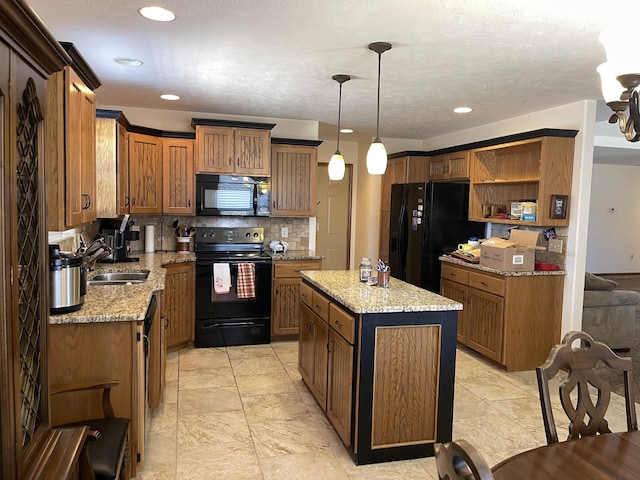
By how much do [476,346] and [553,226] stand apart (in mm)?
1293

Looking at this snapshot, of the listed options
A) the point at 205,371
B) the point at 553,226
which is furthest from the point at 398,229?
the point at 205,371

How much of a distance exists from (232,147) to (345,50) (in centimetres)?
214

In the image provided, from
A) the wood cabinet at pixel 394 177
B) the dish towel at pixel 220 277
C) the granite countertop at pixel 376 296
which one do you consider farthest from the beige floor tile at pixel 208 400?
the wood cabinet at pixel 394 177

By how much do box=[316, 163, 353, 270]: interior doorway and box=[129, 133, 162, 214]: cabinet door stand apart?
3.20m

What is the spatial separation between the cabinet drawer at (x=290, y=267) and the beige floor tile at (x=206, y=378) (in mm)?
1107

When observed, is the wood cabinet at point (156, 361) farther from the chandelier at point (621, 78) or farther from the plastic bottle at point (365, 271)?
the chandelier at point (621, 78)

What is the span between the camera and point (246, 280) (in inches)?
185

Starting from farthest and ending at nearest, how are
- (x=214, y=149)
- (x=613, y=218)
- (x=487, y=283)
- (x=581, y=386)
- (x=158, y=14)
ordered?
(x=613, y=218) → (x=214, y=149) → (x=487, y=283) → (x=158, y=14) → (x=581, y=386)

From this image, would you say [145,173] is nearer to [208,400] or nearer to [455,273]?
[208,400]

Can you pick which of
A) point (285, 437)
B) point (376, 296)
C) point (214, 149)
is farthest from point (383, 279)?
point (214, 149)

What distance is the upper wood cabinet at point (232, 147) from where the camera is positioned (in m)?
4.79

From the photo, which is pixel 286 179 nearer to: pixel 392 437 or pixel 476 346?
pixel 476 346

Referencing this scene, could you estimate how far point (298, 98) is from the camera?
4359 millimetres

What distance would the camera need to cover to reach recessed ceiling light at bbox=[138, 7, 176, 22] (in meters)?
2.42
